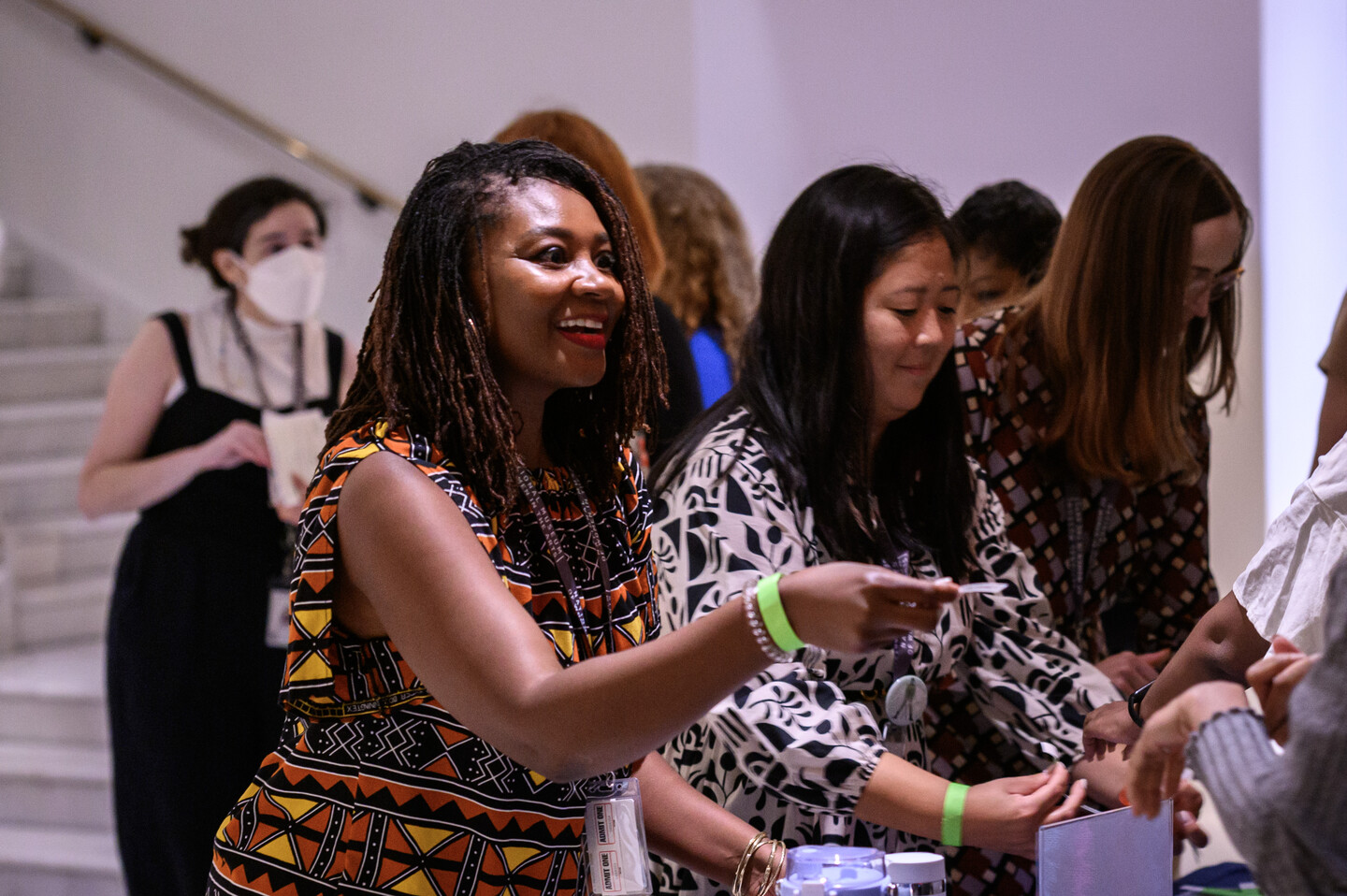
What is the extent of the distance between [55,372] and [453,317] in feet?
14.8

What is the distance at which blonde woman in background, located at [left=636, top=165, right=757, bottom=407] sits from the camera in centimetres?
343

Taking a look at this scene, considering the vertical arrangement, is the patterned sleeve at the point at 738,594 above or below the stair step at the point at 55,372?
above

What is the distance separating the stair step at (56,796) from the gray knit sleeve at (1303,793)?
A: 3.78 metres

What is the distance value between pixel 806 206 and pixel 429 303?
647 millimetres

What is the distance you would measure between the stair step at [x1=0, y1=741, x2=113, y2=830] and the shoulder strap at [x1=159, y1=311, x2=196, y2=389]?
1463 millimetres

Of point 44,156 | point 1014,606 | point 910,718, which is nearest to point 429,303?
point 910,718

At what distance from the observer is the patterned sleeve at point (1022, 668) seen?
1.79m

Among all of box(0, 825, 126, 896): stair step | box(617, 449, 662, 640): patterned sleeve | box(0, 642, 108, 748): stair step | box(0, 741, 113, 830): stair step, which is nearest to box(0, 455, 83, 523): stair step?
box(0, 642, 108, 748): stair step

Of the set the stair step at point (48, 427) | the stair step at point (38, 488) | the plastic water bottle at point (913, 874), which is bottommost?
the stair step at point (38, 488)

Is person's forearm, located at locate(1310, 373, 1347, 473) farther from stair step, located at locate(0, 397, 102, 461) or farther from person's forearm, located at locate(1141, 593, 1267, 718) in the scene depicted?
stair step, located at locate(0, 397, 102, 461)

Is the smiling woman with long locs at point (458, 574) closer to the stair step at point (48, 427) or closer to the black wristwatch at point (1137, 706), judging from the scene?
the black wristwatch at point (1137, 706)

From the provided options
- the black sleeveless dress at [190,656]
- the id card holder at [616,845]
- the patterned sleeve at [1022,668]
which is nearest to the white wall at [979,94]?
the patterned sleeve at [1022,668]

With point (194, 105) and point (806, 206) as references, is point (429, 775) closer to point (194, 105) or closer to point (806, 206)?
point (806, 206)

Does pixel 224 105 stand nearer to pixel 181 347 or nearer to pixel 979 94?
pixel 181 347
